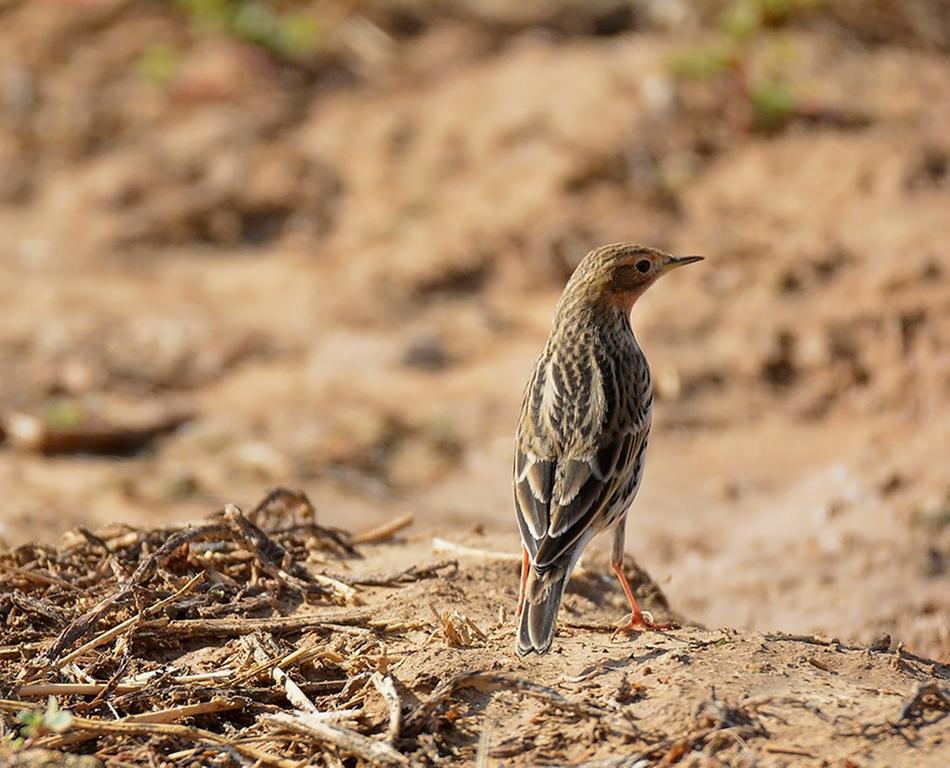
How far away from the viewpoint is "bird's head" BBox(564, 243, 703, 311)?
6676mm

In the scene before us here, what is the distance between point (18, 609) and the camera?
5453mm

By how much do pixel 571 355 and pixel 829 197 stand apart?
281 inches

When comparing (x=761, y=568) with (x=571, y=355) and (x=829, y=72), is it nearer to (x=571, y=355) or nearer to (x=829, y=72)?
(x=571, y=355)

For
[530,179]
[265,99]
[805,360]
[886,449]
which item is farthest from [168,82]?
[886,449]

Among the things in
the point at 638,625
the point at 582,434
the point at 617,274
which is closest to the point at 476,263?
the point at 617,274

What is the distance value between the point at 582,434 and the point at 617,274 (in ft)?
3.98

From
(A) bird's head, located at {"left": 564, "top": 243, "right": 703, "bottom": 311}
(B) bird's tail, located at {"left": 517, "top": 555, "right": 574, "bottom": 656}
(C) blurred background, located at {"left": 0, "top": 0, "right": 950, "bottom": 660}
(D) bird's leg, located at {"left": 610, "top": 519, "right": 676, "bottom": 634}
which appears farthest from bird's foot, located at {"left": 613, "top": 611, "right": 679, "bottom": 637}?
(A) bird's head, located at {"left": 564, "top": 243, "right": 703, "bottom": 311}

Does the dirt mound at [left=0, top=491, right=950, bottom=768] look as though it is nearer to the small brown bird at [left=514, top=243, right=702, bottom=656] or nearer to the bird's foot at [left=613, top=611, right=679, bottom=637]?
the bird's foot at [left=613, top=611, right=679, bottom=637]

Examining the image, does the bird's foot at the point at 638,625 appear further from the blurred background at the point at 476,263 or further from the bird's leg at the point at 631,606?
the blurred background at the point at 476,263

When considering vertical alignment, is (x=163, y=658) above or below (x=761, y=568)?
above

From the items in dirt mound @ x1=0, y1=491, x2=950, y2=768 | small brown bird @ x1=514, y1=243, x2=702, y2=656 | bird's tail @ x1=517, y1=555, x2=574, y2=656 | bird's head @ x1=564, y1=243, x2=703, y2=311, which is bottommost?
dirt mound @ x1=0, y1=491, x2=950, y2=768

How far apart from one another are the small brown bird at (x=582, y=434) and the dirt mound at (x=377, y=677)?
282 millimetres

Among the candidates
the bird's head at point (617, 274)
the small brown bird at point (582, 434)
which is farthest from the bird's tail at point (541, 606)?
the bird's head at point (617, 274)

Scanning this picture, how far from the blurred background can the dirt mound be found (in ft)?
4.46
